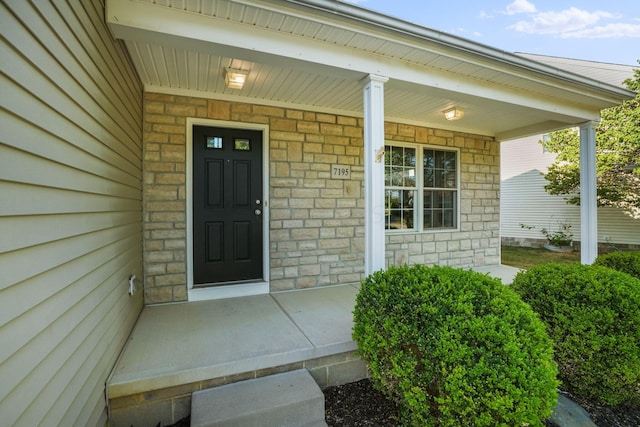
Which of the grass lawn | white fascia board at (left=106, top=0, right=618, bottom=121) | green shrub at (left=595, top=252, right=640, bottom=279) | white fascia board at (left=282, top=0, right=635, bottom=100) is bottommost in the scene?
the grass lawn

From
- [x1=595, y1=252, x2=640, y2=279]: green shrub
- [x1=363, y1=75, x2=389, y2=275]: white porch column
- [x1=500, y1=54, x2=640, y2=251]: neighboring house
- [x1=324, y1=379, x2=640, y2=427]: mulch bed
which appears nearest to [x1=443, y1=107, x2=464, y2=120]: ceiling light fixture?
[x1=363, y1=75, x2=389, y2=275]: white porch column

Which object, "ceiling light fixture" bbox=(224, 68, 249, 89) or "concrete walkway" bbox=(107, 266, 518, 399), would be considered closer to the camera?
"concrete walkway" bbox=(107, 266, 518, 399)

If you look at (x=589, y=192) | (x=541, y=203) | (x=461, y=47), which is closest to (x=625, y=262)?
(x=589, y=192)

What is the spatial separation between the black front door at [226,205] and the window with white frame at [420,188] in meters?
2.13

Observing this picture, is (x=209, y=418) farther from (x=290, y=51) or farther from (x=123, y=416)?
(x=290, y=51)

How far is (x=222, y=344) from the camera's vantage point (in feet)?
7.33

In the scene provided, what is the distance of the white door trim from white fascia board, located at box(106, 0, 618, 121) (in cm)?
130

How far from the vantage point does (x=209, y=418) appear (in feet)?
5.33

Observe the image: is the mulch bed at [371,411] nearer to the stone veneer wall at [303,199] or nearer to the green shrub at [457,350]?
the green shrub at [457,350]

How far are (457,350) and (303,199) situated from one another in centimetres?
263

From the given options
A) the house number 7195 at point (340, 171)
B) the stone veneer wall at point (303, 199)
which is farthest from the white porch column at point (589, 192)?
the house number 7195 at point (340, 171)

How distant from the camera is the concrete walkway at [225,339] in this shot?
6.10ft

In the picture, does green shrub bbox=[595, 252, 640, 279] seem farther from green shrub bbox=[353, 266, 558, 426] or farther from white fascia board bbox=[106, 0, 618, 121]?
white fascia board bbox=[106, 0, 618, 121]

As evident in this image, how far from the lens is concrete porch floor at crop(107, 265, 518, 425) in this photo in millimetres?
1820
